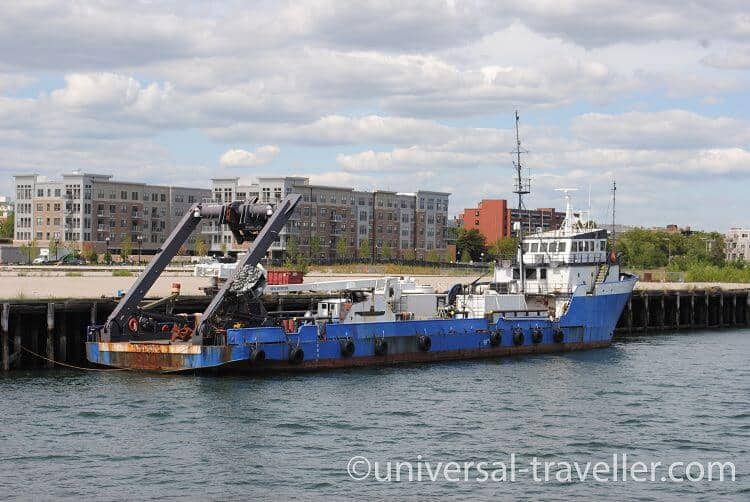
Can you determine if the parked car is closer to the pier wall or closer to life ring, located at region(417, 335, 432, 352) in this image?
the pier wall

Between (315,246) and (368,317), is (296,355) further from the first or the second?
(315,246)

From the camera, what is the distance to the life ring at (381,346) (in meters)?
48.3

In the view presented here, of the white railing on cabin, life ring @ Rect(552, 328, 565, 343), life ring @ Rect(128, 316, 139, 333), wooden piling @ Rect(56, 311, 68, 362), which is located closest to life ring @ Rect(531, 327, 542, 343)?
life ring @ Rect(552, 328, 565, 343)

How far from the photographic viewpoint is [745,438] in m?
33.8

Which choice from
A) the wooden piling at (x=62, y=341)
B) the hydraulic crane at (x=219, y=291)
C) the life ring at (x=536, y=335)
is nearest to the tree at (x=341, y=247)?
the life ring at (x=536, y=335)

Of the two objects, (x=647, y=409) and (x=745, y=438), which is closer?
(x=745, y=438)

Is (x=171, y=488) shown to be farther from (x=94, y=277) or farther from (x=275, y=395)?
(x=94, y=277)

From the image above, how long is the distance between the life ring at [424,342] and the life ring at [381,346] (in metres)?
2.18

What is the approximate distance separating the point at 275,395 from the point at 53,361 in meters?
12.8

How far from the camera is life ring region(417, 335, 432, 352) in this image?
50.2 meters

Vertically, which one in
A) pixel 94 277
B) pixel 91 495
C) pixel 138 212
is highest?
pixel 138 212

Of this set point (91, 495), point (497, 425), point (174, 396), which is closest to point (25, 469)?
point (91, 495)

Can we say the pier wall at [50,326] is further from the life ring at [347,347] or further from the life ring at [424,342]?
the life ring at [424,342]

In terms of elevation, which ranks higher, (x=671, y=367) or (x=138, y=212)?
(x=138, y=212)
